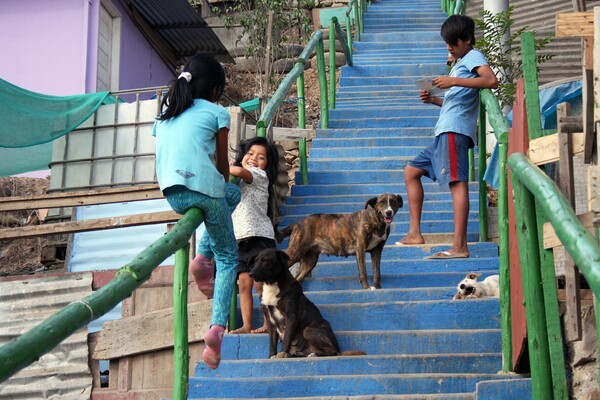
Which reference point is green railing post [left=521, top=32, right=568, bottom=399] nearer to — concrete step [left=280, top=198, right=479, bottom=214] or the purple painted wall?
concrete step [left=280, top=198, right=479, bottom=214]

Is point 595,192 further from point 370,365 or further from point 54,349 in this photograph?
point 54,349

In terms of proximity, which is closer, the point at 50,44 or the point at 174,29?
the point at 50,44

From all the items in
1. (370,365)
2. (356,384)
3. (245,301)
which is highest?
(245,301)

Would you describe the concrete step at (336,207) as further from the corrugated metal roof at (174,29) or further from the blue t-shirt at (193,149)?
the corrugated metal roof at (174,29)

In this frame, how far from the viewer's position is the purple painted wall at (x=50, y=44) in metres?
14.7

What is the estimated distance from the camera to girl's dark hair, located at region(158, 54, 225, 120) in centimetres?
544

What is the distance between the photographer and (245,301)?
281 inches

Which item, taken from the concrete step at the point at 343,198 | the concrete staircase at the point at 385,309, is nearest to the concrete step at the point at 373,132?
the concrete staircase at the point at 385,309

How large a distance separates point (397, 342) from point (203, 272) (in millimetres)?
1566

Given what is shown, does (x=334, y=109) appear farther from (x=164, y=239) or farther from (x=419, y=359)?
(x=164, y=239)

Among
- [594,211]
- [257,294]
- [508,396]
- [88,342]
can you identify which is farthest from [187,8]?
[594,211]

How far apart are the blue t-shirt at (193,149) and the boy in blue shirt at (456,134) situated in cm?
276

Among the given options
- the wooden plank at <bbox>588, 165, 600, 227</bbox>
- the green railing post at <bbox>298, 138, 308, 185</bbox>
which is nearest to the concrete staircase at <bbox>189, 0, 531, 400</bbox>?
the green railing post at <bbox>298, 138, 308, 185</bbox>

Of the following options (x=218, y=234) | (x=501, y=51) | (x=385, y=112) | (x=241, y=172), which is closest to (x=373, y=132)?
(x=385, y=112)
